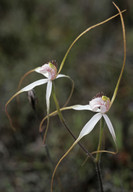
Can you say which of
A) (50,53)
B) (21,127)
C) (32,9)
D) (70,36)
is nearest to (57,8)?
(32,9)

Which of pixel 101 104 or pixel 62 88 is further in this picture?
Answer: pixel 62 88

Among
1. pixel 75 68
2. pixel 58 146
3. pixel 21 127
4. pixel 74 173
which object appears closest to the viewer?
pixel 74 173

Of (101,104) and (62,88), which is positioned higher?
(62,88)

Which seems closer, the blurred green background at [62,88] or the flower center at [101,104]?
the flower center at [101,104]

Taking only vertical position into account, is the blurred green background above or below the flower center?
above

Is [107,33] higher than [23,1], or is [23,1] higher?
[23,1]

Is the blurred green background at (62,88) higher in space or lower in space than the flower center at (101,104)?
higher

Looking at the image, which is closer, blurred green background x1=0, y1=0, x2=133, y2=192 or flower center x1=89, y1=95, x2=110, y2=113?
flower center x1=89, y1=95, x2=110, y2=113

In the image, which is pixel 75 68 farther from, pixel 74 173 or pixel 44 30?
pixel 74 173
